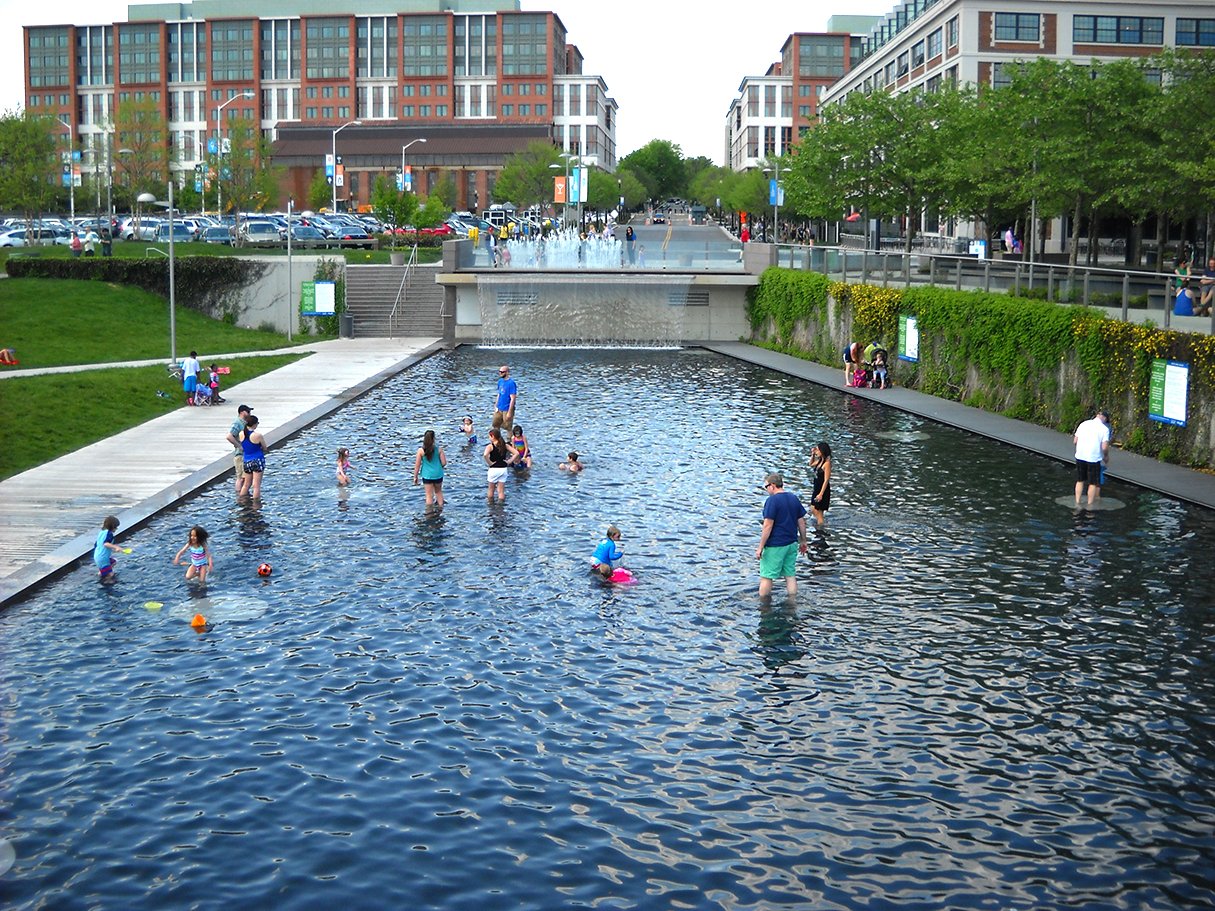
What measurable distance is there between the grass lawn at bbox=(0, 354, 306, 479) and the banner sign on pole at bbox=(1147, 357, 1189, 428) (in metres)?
23.3

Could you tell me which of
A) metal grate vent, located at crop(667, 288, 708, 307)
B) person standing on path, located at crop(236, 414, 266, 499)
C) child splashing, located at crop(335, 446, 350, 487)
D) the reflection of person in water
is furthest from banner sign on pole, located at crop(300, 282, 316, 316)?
the reflection of person in water

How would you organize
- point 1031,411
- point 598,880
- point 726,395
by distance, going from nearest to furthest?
point 598,880, point 1031,411, point 726,395

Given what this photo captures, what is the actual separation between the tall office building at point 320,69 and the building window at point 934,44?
249 ft

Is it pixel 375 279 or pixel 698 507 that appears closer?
pixel 698 507

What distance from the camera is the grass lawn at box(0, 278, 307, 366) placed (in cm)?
4806

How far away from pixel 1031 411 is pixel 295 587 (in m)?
22.9

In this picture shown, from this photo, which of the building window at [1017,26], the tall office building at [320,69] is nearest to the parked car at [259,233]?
the building window at [1017,26]

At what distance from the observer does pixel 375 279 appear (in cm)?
6425

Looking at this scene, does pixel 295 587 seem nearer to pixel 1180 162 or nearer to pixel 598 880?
pixel 598 880

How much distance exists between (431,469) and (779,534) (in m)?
8.51

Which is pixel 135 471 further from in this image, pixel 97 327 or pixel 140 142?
pixel 140 142

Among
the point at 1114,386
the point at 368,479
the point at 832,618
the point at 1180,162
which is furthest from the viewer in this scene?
the point at 1180,162

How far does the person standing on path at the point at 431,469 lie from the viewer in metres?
25.4

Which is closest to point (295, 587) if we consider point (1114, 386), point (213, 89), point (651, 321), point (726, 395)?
point (1114, 386)
